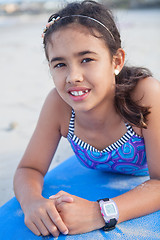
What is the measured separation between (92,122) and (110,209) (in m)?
0.56

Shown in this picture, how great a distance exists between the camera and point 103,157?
188cm

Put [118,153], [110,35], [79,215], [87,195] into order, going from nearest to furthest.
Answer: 1. [79,215]
2. [110,35]
3. [118,153]
4. [87,195]

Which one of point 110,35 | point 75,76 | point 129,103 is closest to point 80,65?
point 75,76

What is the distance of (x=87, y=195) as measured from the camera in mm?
1954

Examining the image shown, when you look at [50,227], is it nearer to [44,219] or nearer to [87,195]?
[44,219]

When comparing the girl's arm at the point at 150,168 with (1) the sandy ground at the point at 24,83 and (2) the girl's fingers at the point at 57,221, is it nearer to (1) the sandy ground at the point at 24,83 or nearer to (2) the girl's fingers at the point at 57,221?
(2) the girl's fingers at the point at 57,221

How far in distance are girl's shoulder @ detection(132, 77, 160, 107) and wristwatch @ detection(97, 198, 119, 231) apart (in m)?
0.56

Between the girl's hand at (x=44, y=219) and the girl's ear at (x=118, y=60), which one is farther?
the girl's ear at (x=118, y=60)

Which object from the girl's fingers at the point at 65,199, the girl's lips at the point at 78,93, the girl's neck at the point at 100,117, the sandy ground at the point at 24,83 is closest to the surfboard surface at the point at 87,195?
the girl's fingers at the point at 65,199

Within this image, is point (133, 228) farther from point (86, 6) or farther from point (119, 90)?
point (86, 6)

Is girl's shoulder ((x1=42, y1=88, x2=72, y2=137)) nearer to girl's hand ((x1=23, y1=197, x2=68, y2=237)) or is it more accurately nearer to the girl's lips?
the girl's lips

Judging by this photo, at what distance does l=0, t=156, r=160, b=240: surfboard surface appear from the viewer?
155 cm

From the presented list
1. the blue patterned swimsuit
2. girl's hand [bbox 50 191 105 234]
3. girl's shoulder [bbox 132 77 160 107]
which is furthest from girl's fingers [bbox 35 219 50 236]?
girl's shoulder [bbox 132 77 160 107]

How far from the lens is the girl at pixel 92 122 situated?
156 cm
